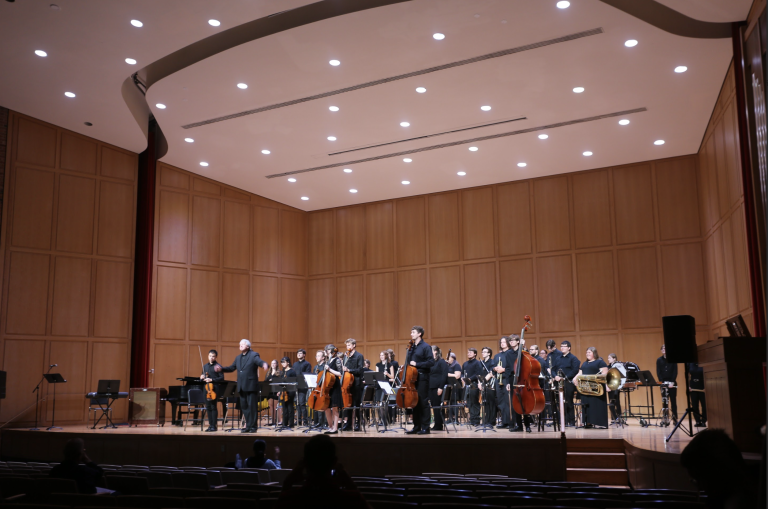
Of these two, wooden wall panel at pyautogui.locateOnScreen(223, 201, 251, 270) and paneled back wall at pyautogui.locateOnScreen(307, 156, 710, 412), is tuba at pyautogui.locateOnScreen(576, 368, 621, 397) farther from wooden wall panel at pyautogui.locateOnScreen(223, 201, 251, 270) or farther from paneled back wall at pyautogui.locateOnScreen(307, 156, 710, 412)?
wooden wall panel at pyautogui.locateOnScreen(223, 201, 251, 270)

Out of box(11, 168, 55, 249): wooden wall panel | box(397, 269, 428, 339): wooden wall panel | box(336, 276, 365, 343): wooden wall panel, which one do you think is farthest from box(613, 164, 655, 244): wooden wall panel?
box(11, 168, 55, 249): wooden wall panel

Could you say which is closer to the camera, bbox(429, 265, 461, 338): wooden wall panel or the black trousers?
the black trousers

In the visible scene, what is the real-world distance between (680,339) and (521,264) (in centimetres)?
834

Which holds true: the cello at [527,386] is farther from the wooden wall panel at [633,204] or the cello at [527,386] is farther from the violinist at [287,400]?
the wooden wall panel at [633,204]

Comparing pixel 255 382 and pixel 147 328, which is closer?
pixel 255 382

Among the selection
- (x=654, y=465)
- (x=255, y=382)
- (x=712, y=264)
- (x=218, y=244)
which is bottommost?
(x=654, y=465)

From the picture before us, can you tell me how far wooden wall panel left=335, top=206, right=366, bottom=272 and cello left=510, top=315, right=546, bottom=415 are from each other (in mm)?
9205

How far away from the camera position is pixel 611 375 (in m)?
10.1

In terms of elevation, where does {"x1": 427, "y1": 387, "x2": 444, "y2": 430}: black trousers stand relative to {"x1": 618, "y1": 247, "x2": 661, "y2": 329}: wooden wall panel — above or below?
below

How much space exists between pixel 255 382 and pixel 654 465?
6.40 meters

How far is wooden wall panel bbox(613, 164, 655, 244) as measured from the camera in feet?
47.8

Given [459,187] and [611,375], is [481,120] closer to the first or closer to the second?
[459,187]

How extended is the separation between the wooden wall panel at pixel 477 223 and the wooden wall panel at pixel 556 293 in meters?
1.39

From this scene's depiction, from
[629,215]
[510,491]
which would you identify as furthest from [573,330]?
[510,491]
